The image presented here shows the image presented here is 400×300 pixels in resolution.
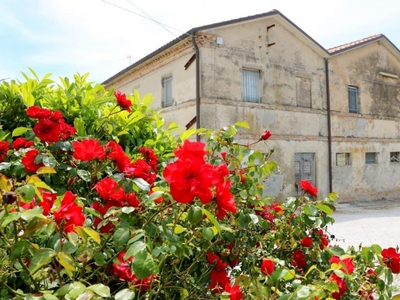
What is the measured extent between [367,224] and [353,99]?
7.12 meters

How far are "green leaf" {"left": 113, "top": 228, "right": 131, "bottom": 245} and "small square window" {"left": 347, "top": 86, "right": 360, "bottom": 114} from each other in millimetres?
15080

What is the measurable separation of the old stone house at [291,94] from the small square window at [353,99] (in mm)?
45

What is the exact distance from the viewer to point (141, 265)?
0.96 meters

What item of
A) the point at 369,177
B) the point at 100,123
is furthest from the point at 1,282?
the point at 369,177

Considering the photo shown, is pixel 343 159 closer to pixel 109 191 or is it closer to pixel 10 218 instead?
pixel 109 191

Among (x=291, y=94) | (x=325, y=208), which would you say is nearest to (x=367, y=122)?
(x=291, y=94)

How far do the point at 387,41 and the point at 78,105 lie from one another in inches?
662

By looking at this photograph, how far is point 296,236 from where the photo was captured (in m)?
1.97

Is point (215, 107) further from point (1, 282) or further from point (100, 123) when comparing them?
point (1, 282)

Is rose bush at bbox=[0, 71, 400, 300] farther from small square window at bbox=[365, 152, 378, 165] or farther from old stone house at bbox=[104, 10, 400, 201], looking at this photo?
small square window at bbox=[365, 152, 378, 165]

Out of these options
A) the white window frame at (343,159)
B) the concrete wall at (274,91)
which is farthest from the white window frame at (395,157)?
the concrete wall at (274,91)

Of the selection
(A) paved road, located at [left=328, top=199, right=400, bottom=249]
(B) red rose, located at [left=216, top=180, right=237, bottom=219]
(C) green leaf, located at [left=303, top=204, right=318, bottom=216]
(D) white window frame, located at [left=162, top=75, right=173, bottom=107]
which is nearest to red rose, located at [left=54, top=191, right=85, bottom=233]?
(B) red rose, located at [left=216, top=180, right=237, bottom=219]

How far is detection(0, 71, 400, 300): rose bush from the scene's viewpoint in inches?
40.6

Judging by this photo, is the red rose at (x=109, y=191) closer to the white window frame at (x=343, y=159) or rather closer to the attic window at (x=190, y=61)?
the attic window at (x=190, y=61)
